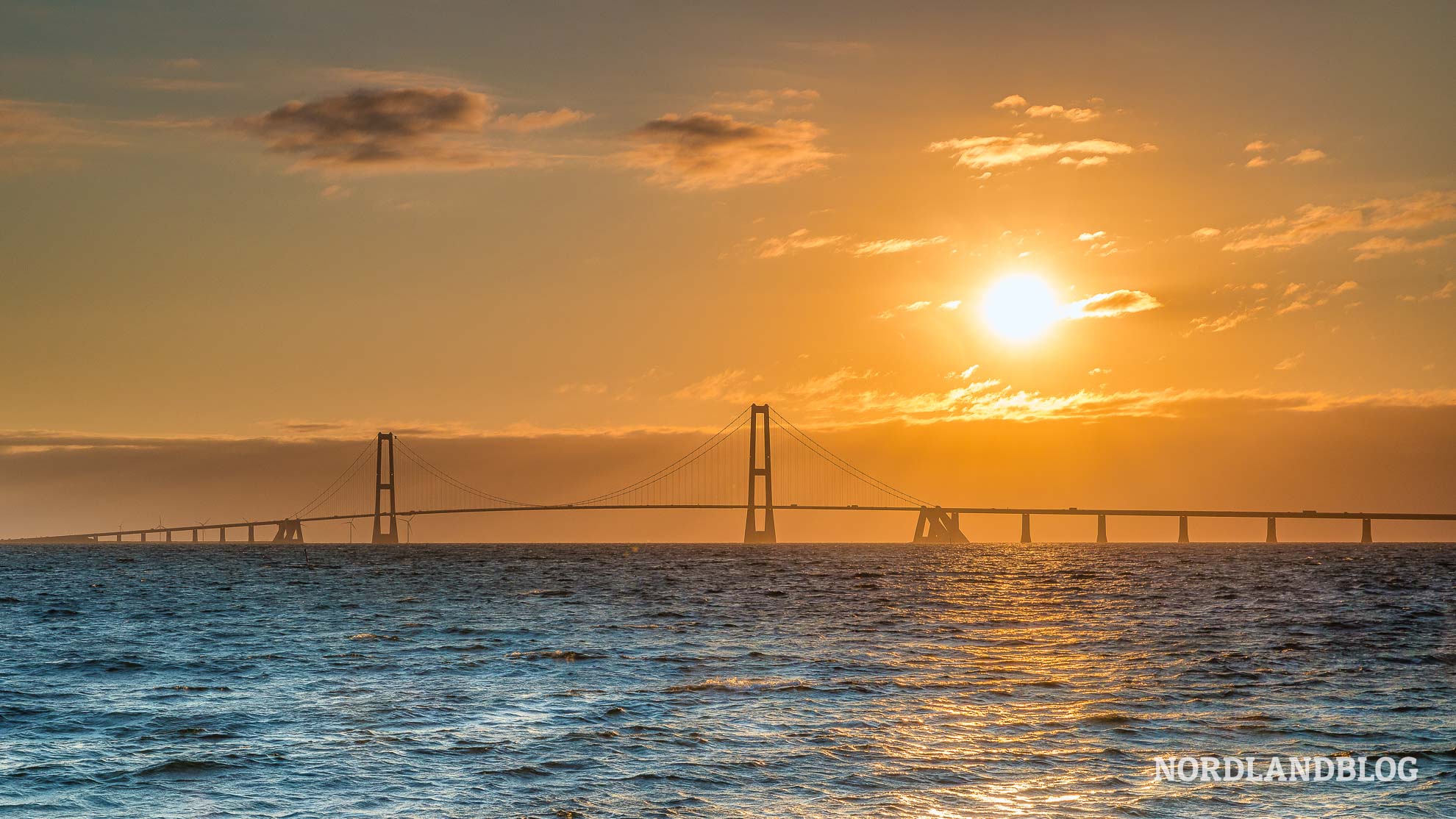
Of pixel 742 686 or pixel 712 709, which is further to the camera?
pixel 742 686

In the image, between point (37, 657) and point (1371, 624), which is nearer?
point (37, 657)

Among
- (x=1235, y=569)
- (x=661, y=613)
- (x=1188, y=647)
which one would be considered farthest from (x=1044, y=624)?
(x=1235, y=569)

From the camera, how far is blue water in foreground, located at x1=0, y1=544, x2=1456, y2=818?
57.8 ft

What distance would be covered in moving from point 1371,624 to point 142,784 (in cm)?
4263

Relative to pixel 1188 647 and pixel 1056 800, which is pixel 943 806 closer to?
pixel 1056 800

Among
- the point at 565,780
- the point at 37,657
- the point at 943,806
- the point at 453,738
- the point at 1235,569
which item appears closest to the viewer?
the point at 943,806

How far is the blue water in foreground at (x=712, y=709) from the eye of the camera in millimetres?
17609

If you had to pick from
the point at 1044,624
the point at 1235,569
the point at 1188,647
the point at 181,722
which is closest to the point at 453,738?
the point at 181,722

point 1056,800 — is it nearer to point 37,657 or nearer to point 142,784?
point 142,784

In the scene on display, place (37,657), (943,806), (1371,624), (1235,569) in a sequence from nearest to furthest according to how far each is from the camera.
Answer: (943,806) < (37,657) < (1371,624) < (1235,569)

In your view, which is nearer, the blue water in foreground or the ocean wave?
the blue water in foreground

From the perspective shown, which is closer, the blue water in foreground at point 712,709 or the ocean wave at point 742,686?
the blue water in foreground at point 712,709

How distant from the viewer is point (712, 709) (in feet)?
81.7

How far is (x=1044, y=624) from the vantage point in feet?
157
